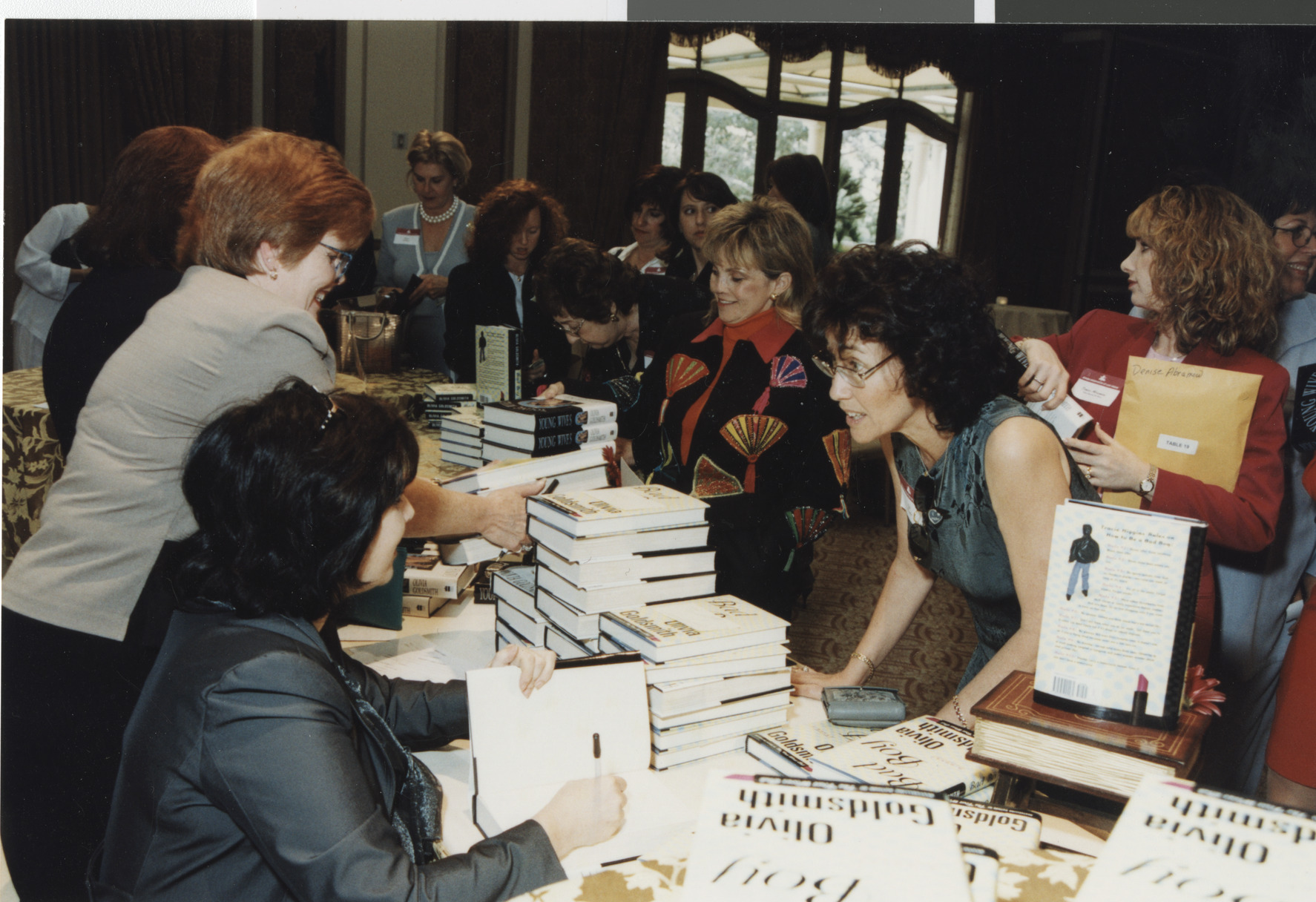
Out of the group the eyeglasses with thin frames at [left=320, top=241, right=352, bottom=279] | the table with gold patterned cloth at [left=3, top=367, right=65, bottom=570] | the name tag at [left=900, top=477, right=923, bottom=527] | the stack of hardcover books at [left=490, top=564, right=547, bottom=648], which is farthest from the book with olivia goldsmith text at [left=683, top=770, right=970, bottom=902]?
the table with gold patterned cloth at [left=3, top=367, right=65, bottom=570]

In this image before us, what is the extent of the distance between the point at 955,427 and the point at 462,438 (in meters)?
1.47

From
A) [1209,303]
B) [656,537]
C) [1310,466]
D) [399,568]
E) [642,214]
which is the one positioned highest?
[642,214]

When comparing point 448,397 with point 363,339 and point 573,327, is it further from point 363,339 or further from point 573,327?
point 573,327

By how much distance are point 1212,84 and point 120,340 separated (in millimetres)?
Result: 1997

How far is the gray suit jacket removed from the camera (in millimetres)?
977

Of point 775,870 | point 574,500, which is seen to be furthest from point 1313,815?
point 574,500

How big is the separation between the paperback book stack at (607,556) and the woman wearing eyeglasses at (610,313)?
0.97 m

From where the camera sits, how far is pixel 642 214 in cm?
223

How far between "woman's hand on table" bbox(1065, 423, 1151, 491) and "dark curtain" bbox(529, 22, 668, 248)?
1109 mm

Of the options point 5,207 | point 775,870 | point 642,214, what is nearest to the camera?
point 775,870

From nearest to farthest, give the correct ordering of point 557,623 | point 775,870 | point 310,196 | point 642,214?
point 775,870, point 557,623, point 310,196, point 642,214

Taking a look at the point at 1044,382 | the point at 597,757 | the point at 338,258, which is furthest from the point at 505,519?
the point at 1044,382

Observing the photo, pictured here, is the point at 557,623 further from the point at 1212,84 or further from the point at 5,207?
the point at 5,207

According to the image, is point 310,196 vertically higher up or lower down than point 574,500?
higher up
